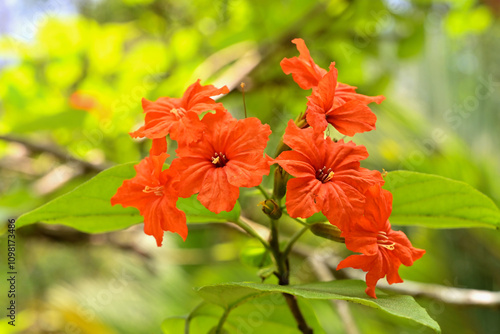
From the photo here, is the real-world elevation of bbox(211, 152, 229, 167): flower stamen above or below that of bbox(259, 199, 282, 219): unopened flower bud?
above

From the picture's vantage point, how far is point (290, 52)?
195 centimetres

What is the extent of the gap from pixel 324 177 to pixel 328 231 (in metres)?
0.11

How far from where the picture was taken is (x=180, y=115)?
0.76 metres

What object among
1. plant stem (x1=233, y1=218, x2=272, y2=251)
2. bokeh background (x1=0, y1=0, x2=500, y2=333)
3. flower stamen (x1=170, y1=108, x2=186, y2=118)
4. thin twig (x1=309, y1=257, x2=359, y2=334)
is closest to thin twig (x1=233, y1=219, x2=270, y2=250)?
plant stem (x1=233, y1=218, x2=272, y2=251)

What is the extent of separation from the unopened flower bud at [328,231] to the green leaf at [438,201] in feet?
0.38

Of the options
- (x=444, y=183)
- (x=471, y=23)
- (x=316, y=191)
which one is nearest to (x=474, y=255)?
(x=471, y=23)

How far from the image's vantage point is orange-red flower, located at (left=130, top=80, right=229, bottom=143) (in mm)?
717

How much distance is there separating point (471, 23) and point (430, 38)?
0.60 metres

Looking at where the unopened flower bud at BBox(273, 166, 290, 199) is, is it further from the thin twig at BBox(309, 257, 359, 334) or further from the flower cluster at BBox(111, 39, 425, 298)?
the thin twig at BBox(309, 257, 359, 334)

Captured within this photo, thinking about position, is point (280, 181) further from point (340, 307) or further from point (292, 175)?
point (340, 307)

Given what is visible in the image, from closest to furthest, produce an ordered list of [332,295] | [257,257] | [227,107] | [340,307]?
[332,295], [257,257], [340,307], [227,107]

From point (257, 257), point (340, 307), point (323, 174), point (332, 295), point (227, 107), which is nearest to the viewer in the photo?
point (332, 295)

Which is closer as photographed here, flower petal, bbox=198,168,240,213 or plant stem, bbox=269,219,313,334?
flower petal, bbox=198,168,240,213

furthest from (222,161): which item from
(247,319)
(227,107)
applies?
(227,107)
